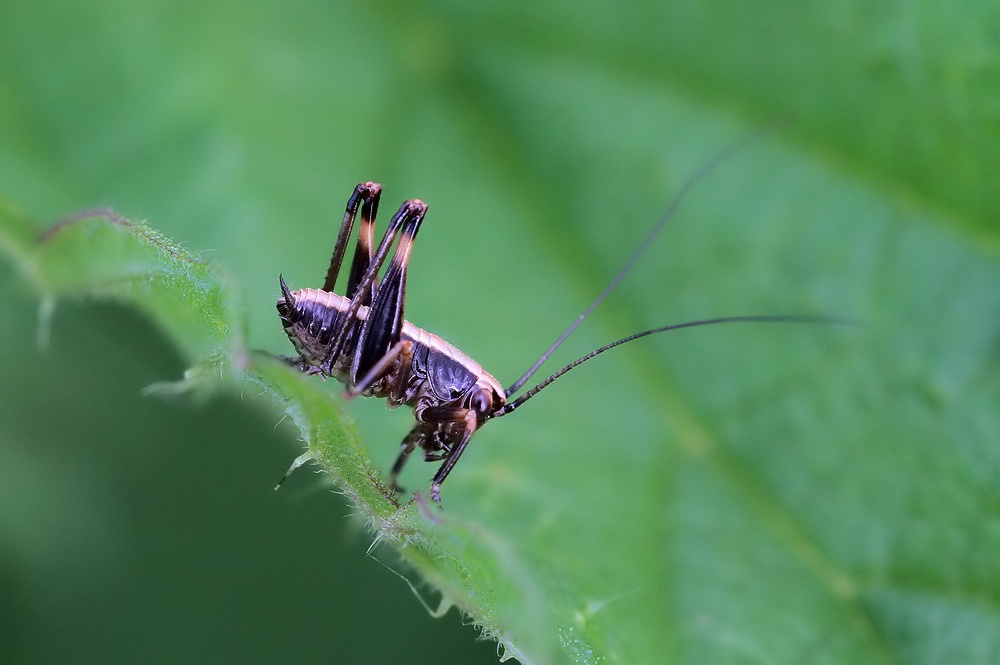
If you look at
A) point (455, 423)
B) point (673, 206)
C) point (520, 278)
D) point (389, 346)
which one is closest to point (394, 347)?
point (389, 346)

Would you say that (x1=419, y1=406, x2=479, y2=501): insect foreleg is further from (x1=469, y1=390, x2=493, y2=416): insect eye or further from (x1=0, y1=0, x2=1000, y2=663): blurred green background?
(x1=0, y1=0, x2=1000, y2=663): blurred green background

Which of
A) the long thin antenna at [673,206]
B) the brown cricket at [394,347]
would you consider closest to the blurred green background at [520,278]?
the long thin antenna at [673,206]

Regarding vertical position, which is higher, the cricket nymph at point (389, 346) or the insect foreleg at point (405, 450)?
the cricket nymph at point (389, 346)

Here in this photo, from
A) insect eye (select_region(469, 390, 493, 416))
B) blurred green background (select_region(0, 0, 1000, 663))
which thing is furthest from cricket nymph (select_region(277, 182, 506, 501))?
blurred green background (select_region(0, 0, 1000, 663))

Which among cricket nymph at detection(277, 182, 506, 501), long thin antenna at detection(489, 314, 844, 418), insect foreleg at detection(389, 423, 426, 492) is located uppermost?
long thin antenna at detection(489, 314, 844, 418)

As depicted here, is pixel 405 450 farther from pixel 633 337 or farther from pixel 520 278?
pixel 520 278

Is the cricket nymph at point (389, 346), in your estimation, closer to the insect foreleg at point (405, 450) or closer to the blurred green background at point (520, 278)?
the insect foreleg at point (405, 450)
